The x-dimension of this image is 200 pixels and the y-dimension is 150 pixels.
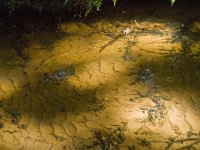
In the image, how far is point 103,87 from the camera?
463cm

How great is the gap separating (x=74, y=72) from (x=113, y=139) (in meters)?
1.36

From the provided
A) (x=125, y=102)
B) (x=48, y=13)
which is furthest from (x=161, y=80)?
(x=48, y=13)

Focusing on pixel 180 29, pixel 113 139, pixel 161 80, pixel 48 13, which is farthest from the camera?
pixel 48 13

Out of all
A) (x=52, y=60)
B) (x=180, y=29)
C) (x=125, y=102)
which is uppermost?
(x=180, y=29)

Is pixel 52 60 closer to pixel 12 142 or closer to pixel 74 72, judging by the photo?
pixel 74 72

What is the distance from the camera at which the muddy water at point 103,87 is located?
400cm

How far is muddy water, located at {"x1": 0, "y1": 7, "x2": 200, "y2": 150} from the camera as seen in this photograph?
400 cm

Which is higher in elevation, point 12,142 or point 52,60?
point 52,60

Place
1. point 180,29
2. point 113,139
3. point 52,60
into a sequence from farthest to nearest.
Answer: point 180,29 < point 52,60 < point 113,139

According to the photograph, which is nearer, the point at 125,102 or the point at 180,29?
the point at 125,102

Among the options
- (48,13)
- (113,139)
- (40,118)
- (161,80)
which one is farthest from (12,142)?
(48,13)

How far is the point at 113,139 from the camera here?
3.93 meters

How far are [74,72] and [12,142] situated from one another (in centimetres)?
140

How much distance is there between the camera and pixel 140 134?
3.97 metres
